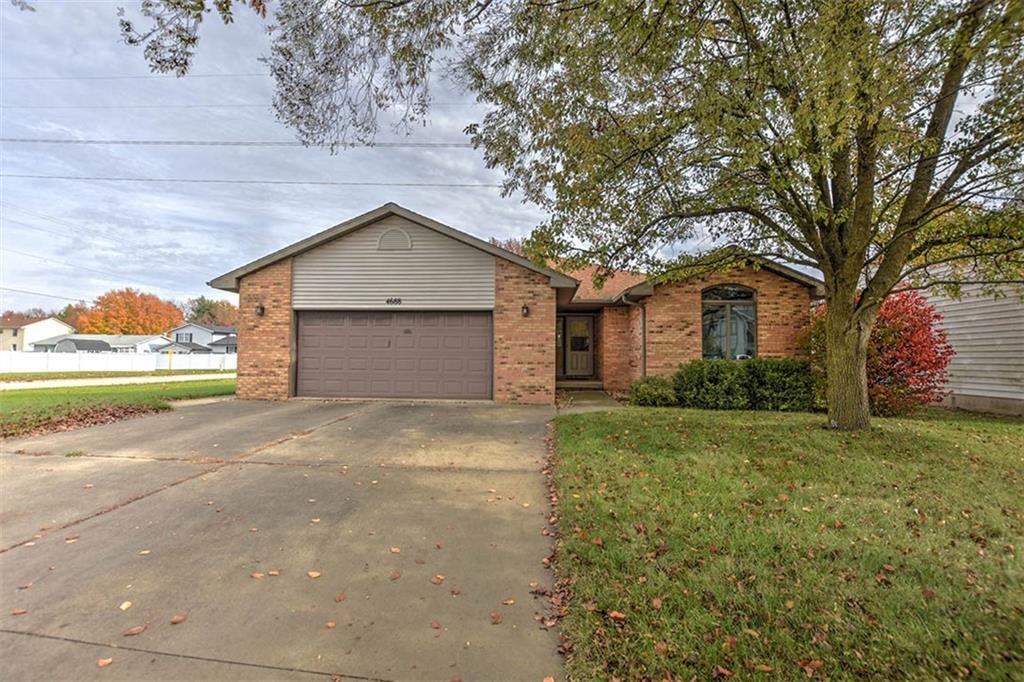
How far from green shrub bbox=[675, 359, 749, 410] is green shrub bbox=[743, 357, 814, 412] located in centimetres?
24

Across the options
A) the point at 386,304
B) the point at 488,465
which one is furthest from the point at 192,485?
the point at 386,304

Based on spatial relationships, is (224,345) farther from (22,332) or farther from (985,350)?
(985,350)

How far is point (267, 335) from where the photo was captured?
40.8ft

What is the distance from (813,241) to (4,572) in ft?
32.7

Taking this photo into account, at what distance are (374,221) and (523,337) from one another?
16.0 ft

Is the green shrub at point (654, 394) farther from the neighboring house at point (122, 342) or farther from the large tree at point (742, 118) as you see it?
the neighboring house at point (122, 342)

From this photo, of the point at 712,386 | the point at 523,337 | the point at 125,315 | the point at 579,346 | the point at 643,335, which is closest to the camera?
the point at 712,386

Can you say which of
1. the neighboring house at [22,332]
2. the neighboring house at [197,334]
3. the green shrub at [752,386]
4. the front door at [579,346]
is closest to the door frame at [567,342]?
the front door at [579,346]

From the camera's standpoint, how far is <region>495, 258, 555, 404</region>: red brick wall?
38.9ft

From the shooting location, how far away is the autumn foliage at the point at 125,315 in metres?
62.0

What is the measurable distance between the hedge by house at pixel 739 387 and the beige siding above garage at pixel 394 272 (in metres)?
4.83

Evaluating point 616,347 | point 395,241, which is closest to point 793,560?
point 395,241

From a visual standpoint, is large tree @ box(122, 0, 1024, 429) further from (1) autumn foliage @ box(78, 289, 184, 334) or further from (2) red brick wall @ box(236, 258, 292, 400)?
(1) autumn foliage @ box(78, 289, 184, 334)

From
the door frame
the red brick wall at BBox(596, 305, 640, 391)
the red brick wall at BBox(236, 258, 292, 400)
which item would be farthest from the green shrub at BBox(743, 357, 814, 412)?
the red brick wall at BBox(236, 258, 292, 400)
